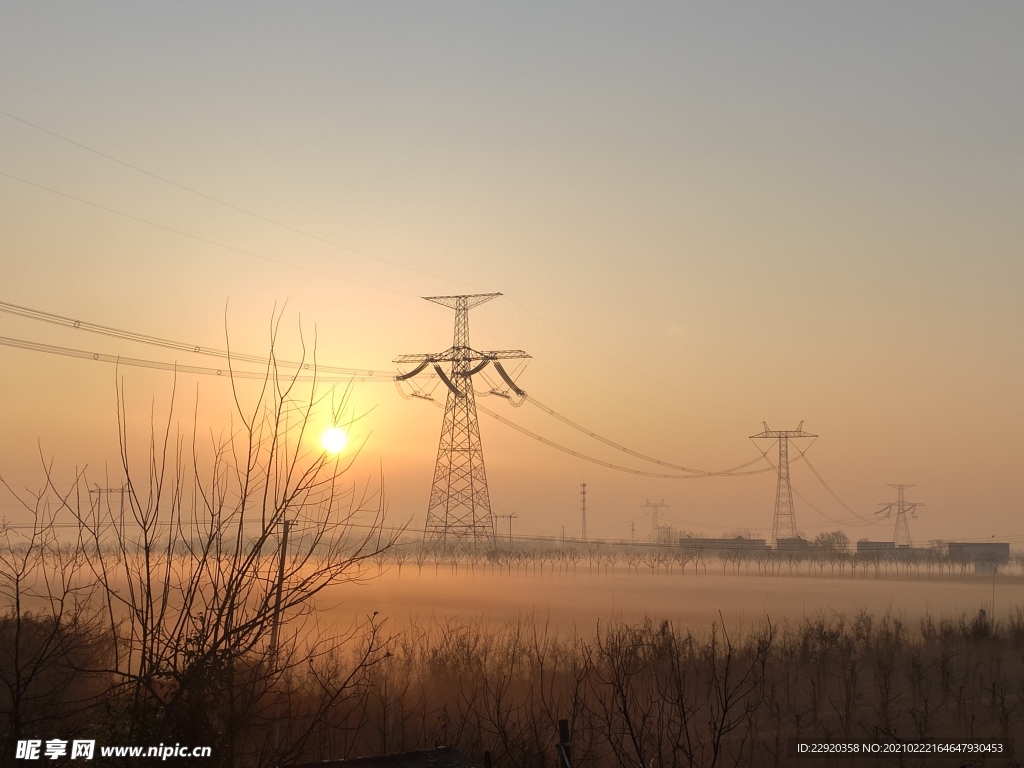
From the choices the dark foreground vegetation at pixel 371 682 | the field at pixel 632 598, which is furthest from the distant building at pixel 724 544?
the dark foreground vegetation at pixel 371 682

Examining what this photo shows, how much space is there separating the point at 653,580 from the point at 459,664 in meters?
56.5

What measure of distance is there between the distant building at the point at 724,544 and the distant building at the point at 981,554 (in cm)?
2210

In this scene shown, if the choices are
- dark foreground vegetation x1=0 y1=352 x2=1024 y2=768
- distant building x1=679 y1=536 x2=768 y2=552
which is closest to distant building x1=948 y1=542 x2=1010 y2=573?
distant building x1=679 y1=536 x2=768 y2=552

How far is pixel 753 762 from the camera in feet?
51.4

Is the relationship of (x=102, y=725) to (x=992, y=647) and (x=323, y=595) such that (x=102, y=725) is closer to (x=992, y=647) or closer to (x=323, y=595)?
(x=992, y=647)

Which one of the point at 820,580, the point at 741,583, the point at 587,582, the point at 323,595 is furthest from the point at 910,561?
the point at 323,595

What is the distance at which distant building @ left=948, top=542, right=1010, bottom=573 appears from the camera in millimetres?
103000

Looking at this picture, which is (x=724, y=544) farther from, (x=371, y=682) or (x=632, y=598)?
(x=371, y=682)

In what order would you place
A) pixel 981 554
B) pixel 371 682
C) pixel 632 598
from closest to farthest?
pixel 371 682
pixel 632 598
pixel 981 554

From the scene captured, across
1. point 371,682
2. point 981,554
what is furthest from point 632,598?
point 981,554

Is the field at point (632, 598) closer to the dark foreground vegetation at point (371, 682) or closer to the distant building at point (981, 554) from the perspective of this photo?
the dark foreground vegetation at point (371, 682)

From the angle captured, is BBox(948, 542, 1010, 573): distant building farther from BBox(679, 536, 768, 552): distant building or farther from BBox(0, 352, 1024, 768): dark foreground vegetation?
BBox(0, 352, 1024, 768): dark foreground vegetation

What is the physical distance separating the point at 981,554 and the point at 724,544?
3014 cm

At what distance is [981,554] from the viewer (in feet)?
351
